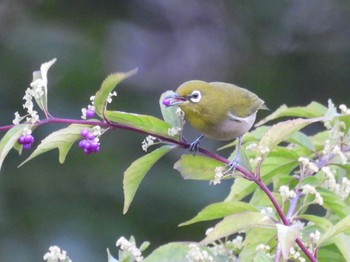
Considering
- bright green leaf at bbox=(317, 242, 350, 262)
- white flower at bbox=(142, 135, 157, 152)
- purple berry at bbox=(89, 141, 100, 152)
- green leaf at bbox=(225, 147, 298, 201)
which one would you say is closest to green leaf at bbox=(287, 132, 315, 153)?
green leaf at bbox=(225, 147, 298, 201)

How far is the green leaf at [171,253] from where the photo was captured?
5.82 ft

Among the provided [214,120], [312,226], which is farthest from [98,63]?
[312,226]

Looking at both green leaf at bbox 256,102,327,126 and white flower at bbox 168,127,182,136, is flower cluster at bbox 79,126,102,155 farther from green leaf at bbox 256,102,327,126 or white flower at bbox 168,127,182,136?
green leaf at bbox 256,102,327,126

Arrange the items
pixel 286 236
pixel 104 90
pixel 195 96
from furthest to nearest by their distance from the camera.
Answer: pixel 195 96 → pixel 104 90 → pixel 286 236

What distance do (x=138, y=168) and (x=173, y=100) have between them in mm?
309

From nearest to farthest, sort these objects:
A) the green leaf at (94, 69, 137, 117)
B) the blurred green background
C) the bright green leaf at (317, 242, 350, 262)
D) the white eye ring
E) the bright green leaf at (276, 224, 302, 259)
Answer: the bright green leaf at (276, 224, 302, 259)
the green leaf at (94, 69, 137, 117)
the bright green leaf at (317, 242, 350, 262)
the white eye ring
the blurred green background

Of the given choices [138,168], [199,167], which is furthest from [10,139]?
[199,167]

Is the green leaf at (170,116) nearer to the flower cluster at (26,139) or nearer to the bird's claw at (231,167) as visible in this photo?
the bird's claw at (231,167)

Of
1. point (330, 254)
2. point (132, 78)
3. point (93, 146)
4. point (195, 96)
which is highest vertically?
point (132, 78)

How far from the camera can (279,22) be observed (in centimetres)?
663

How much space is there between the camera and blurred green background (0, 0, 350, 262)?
528cm

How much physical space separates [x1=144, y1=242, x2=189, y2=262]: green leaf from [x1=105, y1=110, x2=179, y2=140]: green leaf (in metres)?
0.24

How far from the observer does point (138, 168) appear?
1753 millimetres

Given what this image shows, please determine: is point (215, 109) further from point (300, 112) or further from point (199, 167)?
point (199, 167)
